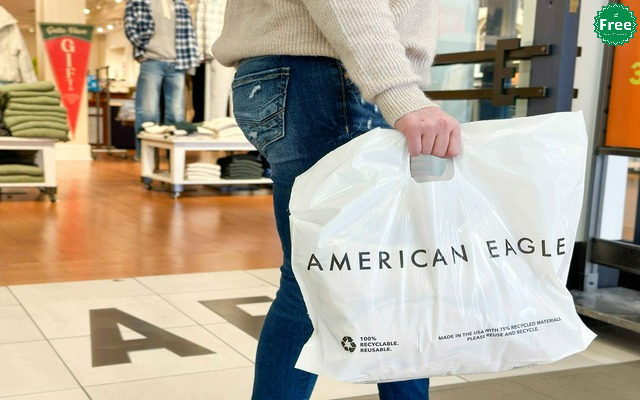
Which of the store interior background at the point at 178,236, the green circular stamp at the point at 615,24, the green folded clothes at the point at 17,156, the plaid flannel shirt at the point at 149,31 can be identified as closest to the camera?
the store interior background at the point at 178,236

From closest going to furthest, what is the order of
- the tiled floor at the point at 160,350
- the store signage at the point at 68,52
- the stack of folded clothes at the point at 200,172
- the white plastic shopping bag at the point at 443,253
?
the white plastic shopping bag at the point at 443,253, the tiled floor at the point at 160,350, the stack of folded clothes at the point at 200,172, the store signage at the point at 68,52

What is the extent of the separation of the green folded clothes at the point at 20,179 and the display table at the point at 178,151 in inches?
37.2

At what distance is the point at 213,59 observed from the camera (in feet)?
24.8

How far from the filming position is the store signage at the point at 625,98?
2281 millimetres

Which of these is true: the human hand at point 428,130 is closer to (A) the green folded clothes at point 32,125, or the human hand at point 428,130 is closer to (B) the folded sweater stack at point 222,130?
(A) the green folded clothes at point 32,125

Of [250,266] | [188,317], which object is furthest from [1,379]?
[250,266]

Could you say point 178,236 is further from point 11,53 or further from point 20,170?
point 11,53

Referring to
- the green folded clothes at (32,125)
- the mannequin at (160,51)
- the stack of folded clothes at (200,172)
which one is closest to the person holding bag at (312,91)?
the green folded clothes at (32,125)

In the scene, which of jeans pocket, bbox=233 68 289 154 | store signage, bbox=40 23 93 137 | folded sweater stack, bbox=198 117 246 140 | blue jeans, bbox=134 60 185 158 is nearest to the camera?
jeans pocket, bbox=233 68 289 154

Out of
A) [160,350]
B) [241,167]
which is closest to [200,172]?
[241,167]

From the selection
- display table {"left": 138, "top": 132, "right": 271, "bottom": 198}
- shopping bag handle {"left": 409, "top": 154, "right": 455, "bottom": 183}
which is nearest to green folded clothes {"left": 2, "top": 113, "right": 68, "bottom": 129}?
display table {"left": 138, "top": 132, "right": 271, "bottom": 198}

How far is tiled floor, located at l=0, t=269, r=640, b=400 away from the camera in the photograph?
177 cm

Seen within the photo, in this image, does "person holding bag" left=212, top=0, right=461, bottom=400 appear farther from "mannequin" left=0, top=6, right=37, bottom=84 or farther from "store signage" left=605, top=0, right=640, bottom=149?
Answer: "mannequin" left=0, top=6, right=37, bottom=84

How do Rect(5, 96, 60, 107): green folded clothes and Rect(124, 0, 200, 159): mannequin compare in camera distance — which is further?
Rect(124, 0, 200, 159): mannequin
